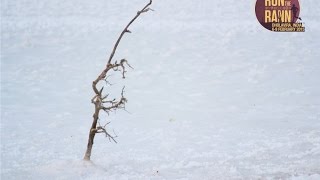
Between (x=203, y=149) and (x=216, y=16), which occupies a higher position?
(x=203, y=149)

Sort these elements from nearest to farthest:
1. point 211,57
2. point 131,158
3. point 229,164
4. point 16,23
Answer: point 229,164, point 131,158, point 211,57, point 16,23

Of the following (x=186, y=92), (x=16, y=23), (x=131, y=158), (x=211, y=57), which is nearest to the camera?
(x=131, y=158)

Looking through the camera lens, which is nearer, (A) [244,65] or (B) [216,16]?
(A) [244,65]

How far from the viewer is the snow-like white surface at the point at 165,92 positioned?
6.07 m

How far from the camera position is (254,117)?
8.10 m

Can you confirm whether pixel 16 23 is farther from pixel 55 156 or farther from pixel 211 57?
pixel 55 156

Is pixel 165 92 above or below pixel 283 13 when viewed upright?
below

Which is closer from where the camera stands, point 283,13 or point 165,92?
point 165,92

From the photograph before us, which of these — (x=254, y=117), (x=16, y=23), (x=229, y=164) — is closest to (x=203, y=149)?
(x=229, y=164)

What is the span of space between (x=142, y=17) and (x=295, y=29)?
5.75 m

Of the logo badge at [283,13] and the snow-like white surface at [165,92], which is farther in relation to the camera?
the logo badge at [283,13]

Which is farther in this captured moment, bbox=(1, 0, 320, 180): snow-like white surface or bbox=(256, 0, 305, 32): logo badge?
bbox=(256, 0, 305, 32): logo badge

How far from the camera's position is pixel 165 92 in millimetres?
10125

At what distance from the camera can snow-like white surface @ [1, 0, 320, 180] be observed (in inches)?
239
